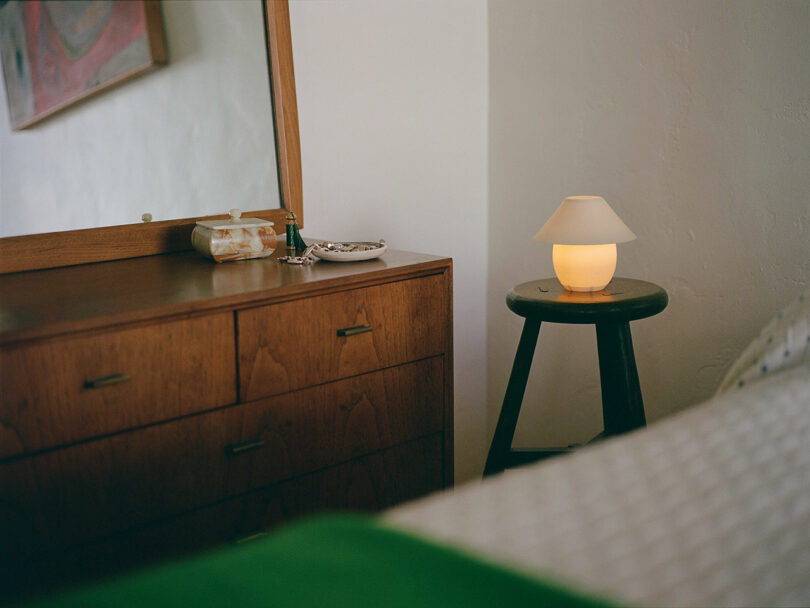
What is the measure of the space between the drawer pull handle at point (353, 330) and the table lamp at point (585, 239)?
0.46 m

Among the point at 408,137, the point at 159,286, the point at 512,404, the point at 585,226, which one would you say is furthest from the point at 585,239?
the point at 159,286

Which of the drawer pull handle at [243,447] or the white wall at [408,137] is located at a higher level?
the white wall at [408,137]

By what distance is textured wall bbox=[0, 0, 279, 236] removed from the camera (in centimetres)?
140

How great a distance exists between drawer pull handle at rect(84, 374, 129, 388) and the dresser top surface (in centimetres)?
8

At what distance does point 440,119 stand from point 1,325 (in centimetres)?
143

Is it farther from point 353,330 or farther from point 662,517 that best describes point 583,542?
point 353,330

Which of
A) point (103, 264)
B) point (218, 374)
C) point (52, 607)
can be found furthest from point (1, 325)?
point (52, 607)

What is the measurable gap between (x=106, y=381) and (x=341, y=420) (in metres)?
0.47

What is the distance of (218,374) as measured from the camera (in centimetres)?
123

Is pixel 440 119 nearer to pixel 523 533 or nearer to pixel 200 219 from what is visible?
pixel 200 219

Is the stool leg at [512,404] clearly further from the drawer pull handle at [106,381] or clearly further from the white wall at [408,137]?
the drawer pull handle at [106,381]

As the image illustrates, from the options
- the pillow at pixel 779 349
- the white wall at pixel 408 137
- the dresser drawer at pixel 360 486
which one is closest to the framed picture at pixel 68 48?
the white wall at pixel 408 137

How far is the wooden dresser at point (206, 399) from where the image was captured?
108cm

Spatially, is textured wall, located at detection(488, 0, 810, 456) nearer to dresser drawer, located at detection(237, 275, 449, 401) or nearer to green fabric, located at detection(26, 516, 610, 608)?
dresser drawer, located at detection(237, 275, 449, 401)
